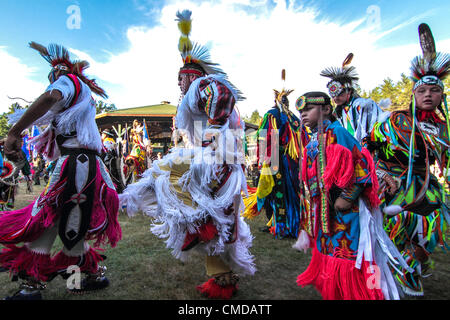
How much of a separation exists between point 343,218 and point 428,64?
1.64 meters

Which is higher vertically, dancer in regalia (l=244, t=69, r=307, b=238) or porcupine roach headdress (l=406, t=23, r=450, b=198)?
porcupine roach headdress (l=406, t=23, r=450, b=198)

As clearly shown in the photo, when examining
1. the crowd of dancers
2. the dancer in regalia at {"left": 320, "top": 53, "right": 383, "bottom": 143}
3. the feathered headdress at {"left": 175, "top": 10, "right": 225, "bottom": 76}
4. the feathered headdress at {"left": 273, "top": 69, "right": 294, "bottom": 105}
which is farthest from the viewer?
the feathered headdress at {"left": 273, "top": 69, "right": 294, "bottom": 105}

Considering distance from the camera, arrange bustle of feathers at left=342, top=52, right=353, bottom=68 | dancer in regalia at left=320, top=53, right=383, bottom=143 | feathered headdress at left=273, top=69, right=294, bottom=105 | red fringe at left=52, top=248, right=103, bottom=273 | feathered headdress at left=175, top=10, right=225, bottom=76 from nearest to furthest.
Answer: red fringe at left=52, top=248, right=103, bottom=273 → feathered headdress at left=175, top=10, right=225, bottom=76 → dancer in regalia at left=320, top=53, right=383, bottom=143 → bustle of feathers at left=342, top=52, right=353, bottom=68 → feathered headdress at left=273, top=69, right=294, bottom=105

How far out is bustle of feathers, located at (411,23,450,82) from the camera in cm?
238

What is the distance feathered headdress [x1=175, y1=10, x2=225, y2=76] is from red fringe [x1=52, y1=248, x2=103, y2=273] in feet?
6.17

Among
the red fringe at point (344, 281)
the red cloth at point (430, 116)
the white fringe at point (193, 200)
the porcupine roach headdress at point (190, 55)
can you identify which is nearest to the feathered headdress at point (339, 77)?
the red cloth at point (430, 116)

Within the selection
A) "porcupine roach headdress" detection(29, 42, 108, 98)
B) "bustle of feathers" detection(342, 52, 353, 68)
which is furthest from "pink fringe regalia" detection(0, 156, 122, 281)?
"bustle of feathers" detection(342, 52, 353, 68)

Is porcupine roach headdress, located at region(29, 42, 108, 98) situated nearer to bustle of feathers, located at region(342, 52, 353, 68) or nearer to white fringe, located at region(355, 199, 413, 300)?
white fringe, located at region(355, 199, 413, 300)

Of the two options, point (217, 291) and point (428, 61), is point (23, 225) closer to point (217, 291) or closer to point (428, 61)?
point (217, 291)

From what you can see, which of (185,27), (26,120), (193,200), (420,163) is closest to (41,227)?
(26,120)

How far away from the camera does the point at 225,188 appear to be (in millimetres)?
2262

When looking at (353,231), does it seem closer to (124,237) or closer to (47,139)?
(47,139)
